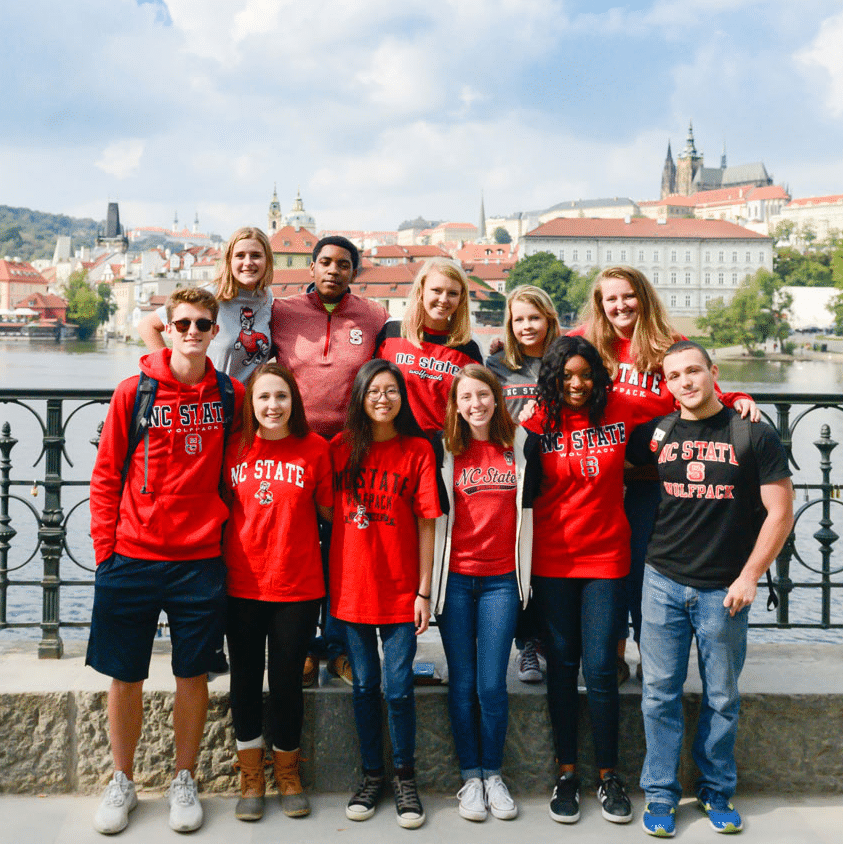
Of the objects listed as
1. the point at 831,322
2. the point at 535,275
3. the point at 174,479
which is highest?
the point at 535,275

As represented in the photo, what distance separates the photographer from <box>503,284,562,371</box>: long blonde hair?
2636 mm

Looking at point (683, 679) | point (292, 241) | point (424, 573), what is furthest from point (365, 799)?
point (292, 241)

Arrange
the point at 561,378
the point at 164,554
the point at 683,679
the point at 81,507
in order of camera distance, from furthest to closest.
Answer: the point at 81,507, the point at 561,378, the point at 683,679, the point at 164,554

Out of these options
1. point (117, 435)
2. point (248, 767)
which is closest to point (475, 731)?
point (248, 767)

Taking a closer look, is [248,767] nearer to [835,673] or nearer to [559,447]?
[559,447]

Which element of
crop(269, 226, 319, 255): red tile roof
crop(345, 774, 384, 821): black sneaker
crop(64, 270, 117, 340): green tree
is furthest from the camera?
crop(64, 270, 117, 340): green tree

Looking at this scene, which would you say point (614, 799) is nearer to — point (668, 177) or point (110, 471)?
point (110, 471)

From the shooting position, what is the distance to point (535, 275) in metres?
74.5

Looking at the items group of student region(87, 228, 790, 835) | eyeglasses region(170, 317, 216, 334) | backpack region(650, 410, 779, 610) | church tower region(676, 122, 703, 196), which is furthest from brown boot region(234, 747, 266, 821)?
church tower region(676, 122, 703, 196)

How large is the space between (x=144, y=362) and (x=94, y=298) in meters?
92.0

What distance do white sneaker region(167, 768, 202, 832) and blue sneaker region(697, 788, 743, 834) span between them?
1.30 meters

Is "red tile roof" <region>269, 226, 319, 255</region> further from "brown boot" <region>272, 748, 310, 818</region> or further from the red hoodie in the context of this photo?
"brown boot" <region>272, 748, 310, 818</region>

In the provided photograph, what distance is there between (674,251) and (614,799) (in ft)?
284

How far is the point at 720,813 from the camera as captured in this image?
2.29m
